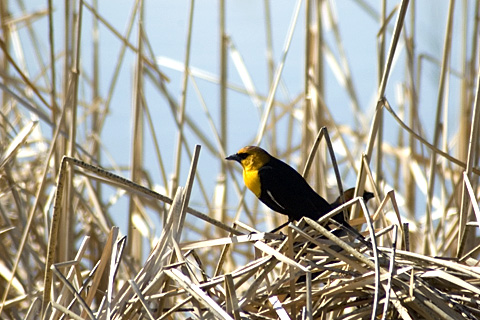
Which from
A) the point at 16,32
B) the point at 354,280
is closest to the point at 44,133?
the point at 16,32

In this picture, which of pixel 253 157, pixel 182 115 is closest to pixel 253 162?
pixel 253 157

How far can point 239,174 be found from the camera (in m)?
2.31

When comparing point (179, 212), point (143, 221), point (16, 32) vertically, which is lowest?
point (143, 221)

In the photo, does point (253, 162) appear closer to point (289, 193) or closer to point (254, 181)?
point (254, 181)

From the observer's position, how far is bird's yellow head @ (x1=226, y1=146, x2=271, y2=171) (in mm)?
1469

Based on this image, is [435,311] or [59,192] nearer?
[435,311]

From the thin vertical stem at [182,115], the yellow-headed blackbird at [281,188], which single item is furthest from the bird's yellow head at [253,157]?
the thin vertical stem at [182,115]

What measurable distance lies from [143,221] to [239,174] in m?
0.41

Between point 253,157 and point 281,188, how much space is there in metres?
0.16

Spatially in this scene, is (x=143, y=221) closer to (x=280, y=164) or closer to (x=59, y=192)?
(x=280, y=164)

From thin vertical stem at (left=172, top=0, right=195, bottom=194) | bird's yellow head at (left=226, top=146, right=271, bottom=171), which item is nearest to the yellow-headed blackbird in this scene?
bird's yellow head at (left=226, top=146, right=271, bottom=171)

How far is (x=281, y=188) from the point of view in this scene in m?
1.37

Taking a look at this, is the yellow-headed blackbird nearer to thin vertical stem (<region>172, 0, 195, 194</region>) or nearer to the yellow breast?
the yellow breast

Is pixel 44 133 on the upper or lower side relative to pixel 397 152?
upper
